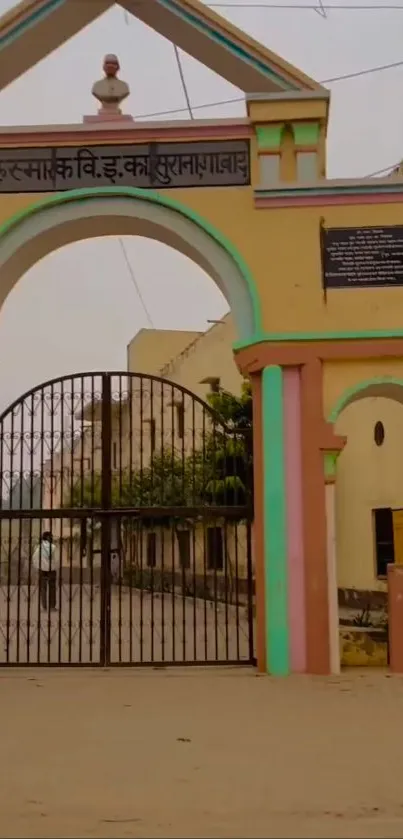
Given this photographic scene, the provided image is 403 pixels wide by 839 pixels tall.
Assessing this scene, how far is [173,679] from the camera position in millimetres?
7422

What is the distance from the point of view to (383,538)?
1584cm

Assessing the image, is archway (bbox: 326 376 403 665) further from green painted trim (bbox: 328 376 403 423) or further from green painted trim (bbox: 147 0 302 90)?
green painted trim (bbox: 147 0 302 90)

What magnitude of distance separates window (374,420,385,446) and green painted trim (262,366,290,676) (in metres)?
8.11

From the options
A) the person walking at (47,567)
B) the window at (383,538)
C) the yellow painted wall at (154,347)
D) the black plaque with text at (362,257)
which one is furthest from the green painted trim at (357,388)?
the yellow painted wall at (154,347)

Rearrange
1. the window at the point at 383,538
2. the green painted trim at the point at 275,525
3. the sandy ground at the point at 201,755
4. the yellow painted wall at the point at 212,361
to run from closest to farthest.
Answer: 1. the sandy ground at the point at 201,755
2. the green painted trim at the point at 275,525
3. the window at the point at 383,538
4. the yellow painted wall at the point at 212,361

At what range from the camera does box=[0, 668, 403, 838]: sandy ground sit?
3.96 metres

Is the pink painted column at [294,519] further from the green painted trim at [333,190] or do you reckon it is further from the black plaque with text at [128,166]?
the black plaque with text at [128,166]

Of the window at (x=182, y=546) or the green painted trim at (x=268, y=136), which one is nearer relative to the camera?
the green painted trim at (x=268, y=136)

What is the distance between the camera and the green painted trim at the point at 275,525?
24.7ft

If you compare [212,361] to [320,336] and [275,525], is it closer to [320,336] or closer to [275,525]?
[320,336]

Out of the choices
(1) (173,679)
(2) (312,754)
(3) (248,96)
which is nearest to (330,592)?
(1) (173,679)

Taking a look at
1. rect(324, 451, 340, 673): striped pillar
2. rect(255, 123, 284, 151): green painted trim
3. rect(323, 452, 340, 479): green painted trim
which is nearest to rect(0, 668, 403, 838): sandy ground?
rect(324, 451, 340, 673): striped pillar

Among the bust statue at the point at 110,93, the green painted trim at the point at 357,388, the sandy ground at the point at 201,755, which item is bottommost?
the sandy ground at the point at 201,755

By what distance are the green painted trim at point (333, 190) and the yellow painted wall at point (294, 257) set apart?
12cm
